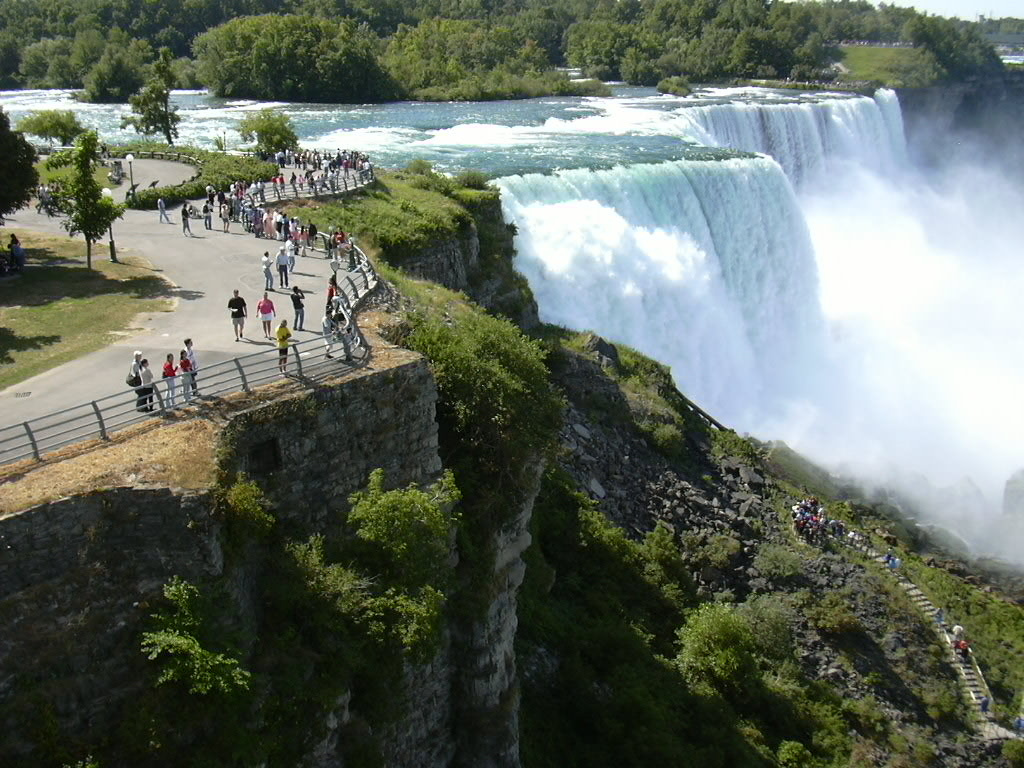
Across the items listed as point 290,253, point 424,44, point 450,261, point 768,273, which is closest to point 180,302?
point 290,253

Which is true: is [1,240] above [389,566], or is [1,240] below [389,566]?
above

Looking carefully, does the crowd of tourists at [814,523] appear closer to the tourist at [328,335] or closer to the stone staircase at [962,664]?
the stone staircase at [962,664]

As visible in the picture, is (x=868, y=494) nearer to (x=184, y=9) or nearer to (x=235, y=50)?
(x=235, y=50)

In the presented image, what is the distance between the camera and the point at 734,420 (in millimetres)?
35406

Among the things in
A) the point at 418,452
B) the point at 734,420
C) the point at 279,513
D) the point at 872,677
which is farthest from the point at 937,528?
the point at 279,513

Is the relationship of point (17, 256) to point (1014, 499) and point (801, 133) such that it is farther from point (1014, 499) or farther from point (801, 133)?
point (801, 133)

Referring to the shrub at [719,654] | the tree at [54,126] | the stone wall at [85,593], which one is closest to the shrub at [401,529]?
the stone wall at [85,593]

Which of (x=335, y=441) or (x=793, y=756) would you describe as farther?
(x=793, y=756)

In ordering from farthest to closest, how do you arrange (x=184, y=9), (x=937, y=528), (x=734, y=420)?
(x=184, y=9) < (x=734, y=420) < (x=937, y=528)

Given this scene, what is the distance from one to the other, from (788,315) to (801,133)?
2351 cm

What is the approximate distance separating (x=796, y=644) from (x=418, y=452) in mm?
11742

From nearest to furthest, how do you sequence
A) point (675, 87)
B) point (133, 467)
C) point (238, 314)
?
point (133, 467) → point (238, 314) → point (675, 87)

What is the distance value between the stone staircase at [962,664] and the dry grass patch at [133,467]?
61.0 feet

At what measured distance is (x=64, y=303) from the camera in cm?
2045
